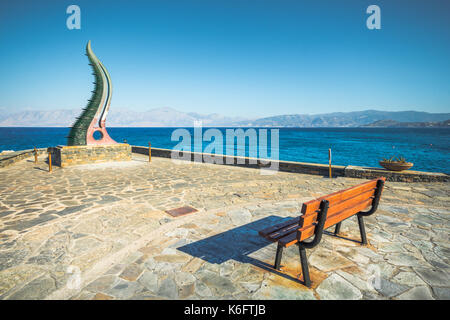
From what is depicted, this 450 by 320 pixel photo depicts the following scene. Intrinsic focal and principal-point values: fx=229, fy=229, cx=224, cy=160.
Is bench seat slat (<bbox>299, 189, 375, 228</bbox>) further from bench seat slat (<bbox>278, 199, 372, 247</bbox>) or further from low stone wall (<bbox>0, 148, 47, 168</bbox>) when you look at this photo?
low stone wall (<bbox>0, 148, 47, 168</bbox>)

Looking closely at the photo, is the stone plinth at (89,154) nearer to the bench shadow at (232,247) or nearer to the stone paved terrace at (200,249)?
the stone paved terrace at (200,249)

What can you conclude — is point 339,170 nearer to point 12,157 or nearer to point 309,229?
point 309,229

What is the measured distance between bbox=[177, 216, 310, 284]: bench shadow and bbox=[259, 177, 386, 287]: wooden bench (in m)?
0.40

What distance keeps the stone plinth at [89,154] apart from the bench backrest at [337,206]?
1164 centimetres

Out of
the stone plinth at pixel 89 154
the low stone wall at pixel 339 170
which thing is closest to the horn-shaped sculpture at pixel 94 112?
the stone plinth at pixel 89 154

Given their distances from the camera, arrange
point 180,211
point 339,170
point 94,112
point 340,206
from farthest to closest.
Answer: point 94,112 → point 339,170 → point 180,211 → point 340,206

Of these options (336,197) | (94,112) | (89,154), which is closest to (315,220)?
(336,197)

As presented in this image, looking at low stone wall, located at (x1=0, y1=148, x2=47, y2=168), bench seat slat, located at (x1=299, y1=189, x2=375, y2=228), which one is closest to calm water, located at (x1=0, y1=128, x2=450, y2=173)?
bench seat slat, located at (x1=299, y1=189, x2=375, y2=228)

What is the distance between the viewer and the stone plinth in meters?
10.7

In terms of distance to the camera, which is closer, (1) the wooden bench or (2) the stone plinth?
(1) the wooden bench

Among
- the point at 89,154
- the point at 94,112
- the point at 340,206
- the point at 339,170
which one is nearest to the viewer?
the point at 340,206

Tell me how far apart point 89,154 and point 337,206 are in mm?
12210

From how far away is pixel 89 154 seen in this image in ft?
38.3
